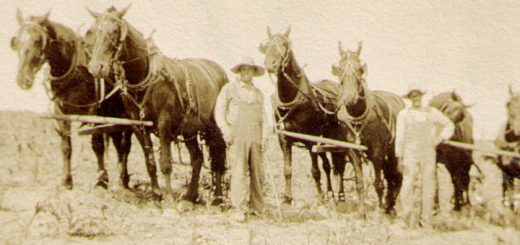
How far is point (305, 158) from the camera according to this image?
64.7ft

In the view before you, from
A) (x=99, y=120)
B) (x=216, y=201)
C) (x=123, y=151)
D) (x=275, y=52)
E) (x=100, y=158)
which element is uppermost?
(x=275, y=52)

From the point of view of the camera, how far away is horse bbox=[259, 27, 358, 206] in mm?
9641

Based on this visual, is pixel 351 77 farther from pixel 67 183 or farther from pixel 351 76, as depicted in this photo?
pixel 67 183

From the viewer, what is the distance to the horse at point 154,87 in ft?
26.8

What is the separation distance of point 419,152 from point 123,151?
16.5ft

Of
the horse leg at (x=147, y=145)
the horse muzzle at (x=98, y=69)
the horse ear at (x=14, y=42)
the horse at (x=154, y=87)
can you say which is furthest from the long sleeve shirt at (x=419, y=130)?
the horse ear at (x=14, y=42)

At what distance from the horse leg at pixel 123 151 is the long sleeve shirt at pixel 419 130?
4.61m

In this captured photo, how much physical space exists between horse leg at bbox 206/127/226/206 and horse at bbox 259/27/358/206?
3.73 feet

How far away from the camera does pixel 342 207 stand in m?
10.2

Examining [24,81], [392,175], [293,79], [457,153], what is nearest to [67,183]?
[24,81]

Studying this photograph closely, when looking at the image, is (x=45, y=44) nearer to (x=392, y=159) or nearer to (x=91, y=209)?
(x=91, y=209)

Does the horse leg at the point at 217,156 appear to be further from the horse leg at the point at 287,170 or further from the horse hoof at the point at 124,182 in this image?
the horse hoof at the point at 124,182

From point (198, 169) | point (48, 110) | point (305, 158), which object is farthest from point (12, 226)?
point (305, 158)

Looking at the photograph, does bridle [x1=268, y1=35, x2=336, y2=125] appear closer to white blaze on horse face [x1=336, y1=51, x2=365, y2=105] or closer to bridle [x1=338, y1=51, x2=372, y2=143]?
bridle [x1=338, y1=51, x2=372, y2=143]
